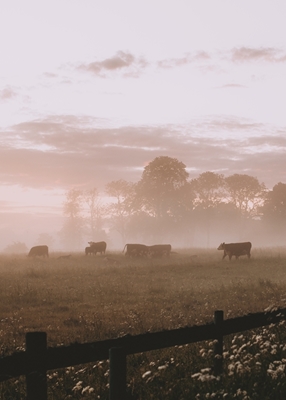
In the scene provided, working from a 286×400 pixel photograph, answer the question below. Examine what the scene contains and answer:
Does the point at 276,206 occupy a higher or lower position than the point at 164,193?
lower

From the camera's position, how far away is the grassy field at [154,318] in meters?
6.64

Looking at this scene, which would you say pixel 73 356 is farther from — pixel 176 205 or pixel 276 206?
pixel 276 206

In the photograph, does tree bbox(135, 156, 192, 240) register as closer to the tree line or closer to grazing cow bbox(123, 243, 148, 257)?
the tree line

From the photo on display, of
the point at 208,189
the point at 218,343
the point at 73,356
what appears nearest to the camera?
the point at 73,356

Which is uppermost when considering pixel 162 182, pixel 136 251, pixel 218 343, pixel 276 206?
pixel 162 182

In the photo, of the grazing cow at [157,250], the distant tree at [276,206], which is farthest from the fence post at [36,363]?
the distant tree at [276,206]

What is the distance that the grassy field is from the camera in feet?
21.8

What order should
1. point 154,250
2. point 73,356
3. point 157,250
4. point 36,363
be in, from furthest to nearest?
1. point 154,250
2. point 157,250
3. point 73,356
4. point 36,363

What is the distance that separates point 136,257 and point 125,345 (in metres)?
34.8

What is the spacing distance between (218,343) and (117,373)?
8.13ft

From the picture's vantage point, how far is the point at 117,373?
492 cm

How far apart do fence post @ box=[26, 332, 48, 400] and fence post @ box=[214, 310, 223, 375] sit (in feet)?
8.87

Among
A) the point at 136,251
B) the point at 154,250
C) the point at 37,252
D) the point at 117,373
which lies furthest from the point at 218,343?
the point at 37,252

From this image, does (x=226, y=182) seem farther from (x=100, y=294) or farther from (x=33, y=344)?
(x=33, y=344)
